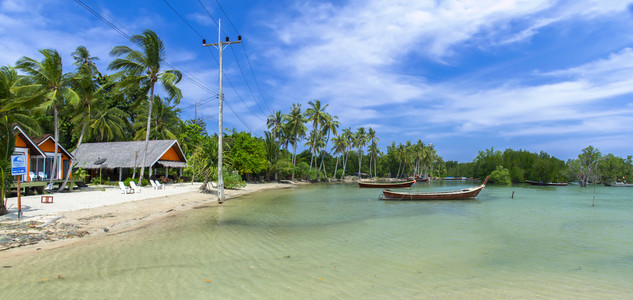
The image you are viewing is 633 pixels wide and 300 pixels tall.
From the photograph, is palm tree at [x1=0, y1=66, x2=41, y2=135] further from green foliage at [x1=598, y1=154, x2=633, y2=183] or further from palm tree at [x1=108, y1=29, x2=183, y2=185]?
green foliage at [x1=598, y1=154, x2=633, y2=183]

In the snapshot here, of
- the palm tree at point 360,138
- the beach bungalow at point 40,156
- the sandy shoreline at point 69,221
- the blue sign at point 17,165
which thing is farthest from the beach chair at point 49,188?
the palm tree at point 360,138

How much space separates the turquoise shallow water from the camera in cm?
520

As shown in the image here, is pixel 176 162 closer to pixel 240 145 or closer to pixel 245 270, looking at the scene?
pixel 240 145

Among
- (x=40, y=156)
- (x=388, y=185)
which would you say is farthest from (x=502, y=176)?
(x=40, y=156)

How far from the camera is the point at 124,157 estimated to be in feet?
90.4

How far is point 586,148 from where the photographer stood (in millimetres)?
67125

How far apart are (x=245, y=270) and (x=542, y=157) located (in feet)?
300

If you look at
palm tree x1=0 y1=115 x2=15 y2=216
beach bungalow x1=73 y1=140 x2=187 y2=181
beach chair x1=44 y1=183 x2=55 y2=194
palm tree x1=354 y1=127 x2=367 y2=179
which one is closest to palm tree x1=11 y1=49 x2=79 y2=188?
beach chair x1=44 y1=183 x2=55 y2=194

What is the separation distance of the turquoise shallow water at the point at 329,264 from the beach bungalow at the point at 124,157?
58.3 ft

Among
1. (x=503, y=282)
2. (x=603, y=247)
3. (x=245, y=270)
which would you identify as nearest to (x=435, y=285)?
(x=503, y=282)

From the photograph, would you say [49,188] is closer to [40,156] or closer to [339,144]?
[40,156]

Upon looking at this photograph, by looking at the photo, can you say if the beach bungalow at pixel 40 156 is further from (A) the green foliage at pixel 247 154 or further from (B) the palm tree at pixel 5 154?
(A) the green foliage at pixel 247 154

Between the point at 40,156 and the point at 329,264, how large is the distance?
21152 mm

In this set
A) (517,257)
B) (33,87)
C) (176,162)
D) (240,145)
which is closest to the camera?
(517,257)
